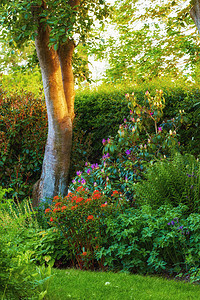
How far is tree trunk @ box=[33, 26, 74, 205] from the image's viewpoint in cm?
669

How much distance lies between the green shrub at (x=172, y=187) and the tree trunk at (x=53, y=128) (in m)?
2.52

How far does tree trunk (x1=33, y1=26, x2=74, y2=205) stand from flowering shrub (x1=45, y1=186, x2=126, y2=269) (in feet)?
7.84

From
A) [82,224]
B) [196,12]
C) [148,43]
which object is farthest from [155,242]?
[148,43]

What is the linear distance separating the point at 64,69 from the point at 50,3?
1726mm

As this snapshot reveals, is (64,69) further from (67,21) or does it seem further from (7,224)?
(7,224)

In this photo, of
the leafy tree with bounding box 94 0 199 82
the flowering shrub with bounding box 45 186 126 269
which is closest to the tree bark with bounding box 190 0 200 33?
the flowering shrub with bounding box 45 186 126 269

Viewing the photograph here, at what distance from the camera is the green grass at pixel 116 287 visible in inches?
118

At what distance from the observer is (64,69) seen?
746 centimetres

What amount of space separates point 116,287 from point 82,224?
3.67ft

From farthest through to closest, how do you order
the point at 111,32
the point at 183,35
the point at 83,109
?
the point at 111,32 → the point at 183,35 → the point at 83,109

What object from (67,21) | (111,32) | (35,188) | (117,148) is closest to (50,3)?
(67,21)

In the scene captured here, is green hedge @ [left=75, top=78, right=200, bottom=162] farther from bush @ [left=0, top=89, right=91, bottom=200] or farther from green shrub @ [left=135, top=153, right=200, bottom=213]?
green shrub @ [left=135, top=153, right=200, bottom=213]

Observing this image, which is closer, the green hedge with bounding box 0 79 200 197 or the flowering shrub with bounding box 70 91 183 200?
the flowering shrub with bounding box 70 91 183 200

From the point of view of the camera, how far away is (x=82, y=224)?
13.8 feet
